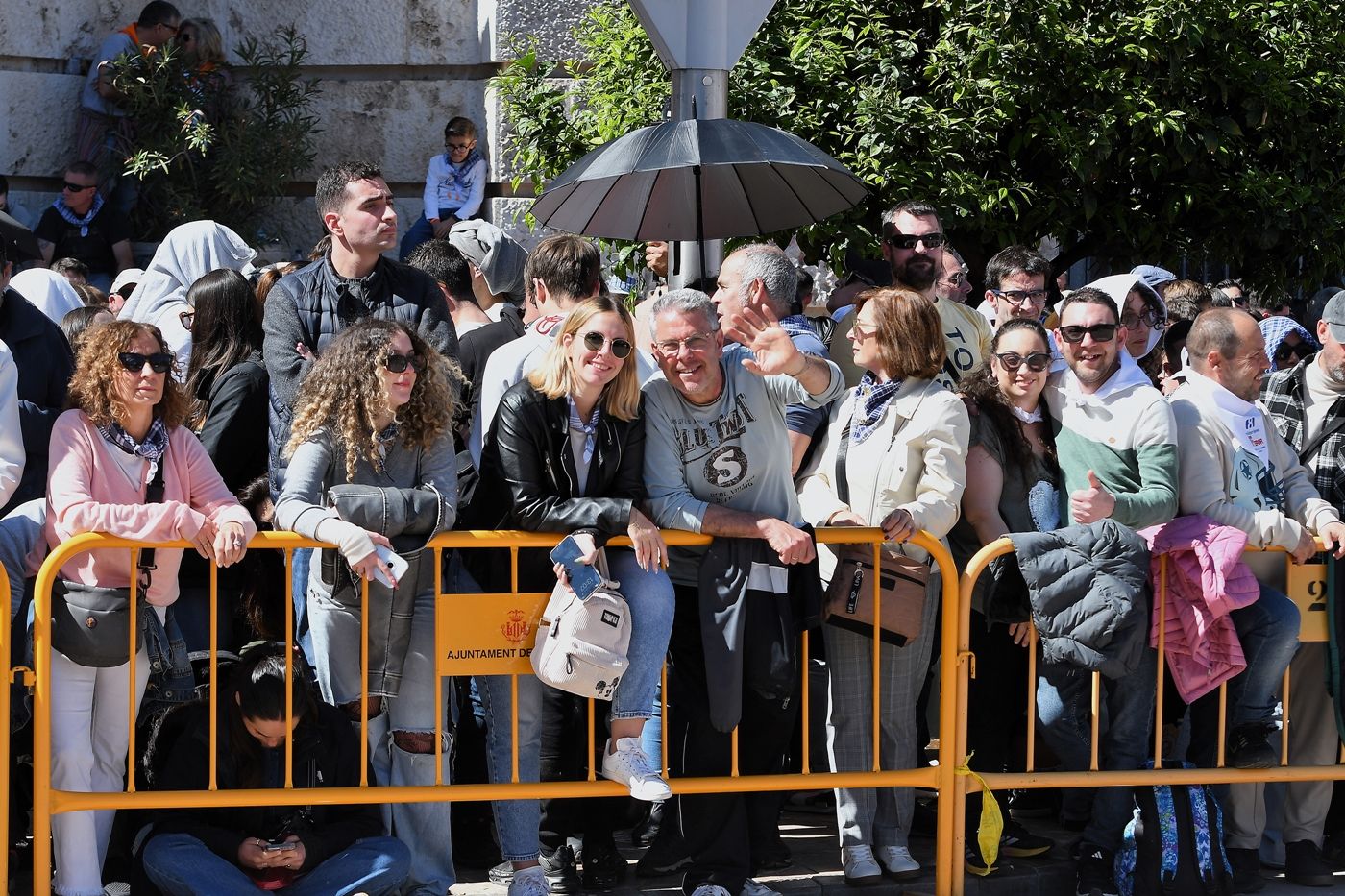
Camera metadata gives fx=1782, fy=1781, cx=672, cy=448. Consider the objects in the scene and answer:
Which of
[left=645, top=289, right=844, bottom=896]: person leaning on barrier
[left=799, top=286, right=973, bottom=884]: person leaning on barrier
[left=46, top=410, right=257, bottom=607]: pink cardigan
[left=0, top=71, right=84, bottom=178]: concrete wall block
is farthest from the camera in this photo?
[left=0, top=71, right=84, bottom=178]: concrete wall block

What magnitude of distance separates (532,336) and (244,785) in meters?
1.64

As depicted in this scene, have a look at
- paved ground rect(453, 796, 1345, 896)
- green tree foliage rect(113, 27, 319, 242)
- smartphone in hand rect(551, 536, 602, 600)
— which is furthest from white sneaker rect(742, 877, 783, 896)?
green tree foliage rect(113, 27, 319, 242)

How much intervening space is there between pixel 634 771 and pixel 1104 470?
68.9 inches

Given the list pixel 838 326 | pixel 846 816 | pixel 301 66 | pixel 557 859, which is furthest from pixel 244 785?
pixel 301 66

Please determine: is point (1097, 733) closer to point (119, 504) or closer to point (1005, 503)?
point (1005, 503)

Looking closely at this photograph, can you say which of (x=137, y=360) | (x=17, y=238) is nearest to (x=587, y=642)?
(x=137, y=360)

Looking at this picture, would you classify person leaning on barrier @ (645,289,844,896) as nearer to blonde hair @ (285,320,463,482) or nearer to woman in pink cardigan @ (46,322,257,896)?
blonde hair @ (285,320,463,482)

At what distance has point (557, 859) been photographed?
18.1ft

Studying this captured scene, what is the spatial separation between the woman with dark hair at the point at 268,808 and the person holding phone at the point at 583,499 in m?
0.43

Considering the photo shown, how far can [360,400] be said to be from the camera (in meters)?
5.10

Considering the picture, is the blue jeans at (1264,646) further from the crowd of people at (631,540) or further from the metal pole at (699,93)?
the metal pole at (699,93)

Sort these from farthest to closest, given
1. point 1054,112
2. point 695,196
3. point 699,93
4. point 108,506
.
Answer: point 1054,112, point 695,196, point 699,93, point 108,506

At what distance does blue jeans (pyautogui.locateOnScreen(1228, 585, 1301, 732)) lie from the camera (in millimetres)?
5574

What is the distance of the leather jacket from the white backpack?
19 centimetres
